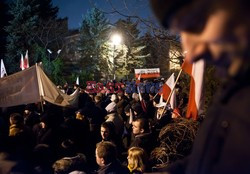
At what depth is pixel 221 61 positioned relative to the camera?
3.92ft

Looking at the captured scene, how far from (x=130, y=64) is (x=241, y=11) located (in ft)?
135

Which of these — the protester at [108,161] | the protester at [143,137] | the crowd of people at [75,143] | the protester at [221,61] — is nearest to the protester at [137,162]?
the crowd of people at [75,143]

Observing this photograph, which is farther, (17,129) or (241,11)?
(17,129)

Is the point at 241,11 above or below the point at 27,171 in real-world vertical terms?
above

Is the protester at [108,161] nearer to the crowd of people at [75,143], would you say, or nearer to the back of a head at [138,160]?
the crowd of people at [75,143]

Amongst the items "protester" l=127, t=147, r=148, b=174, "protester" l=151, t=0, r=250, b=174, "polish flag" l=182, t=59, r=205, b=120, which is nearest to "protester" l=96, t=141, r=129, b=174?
"protester" l=127, t=147, r=148, b=174

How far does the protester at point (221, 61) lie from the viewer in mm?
1104

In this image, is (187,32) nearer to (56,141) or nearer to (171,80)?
(56,141)

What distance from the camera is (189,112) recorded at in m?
5.26

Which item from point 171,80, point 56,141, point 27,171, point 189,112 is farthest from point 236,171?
point 171,80

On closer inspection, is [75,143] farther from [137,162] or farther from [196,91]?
[196,91]

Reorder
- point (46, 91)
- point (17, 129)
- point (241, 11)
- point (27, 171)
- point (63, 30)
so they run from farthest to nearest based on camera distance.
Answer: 1. point (63, 30)
2. point (46, 91)
3. point (17, 129)
4. point (27, 171)
5. point (241, 11)

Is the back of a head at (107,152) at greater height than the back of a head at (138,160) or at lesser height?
greater

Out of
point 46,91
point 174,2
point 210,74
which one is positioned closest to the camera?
point 174,2
